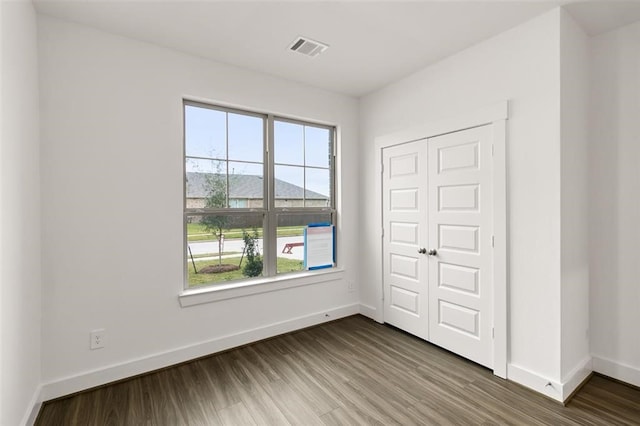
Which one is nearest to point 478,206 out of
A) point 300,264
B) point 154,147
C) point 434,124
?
point 434,124

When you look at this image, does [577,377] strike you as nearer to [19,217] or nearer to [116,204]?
[116,204]

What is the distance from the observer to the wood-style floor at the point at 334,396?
6.47ft

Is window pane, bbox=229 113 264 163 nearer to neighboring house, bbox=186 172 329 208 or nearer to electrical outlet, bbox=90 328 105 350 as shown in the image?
neighboring house, bbox=186 172 329 208

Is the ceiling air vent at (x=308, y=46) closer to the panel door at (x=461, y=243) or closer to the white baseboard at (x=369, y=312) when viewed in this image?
the panel door at (x=461, y=243)

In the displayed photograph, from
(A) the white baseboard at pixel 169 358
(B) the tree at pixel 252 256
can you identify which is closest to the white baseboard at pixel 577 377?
(A) the white baseboard at pixel 169 358

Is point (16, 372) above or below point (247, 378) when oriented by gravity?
above

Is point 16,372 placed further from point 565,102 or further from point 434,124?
point 565,102

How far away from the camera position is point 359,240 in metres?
3.93

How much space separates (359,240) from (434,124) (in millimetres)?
1693

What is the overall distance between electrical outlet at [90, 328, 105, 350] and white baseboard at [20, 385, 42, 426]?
0.37 meters

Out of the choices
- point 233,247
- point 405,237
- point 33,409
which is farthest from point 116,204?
point 405,237

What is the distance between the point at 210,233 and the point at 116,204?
2.73 ft

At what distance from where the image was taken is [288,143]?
349 centimetres

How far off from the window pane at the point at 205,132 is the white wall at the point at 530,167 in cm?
229
